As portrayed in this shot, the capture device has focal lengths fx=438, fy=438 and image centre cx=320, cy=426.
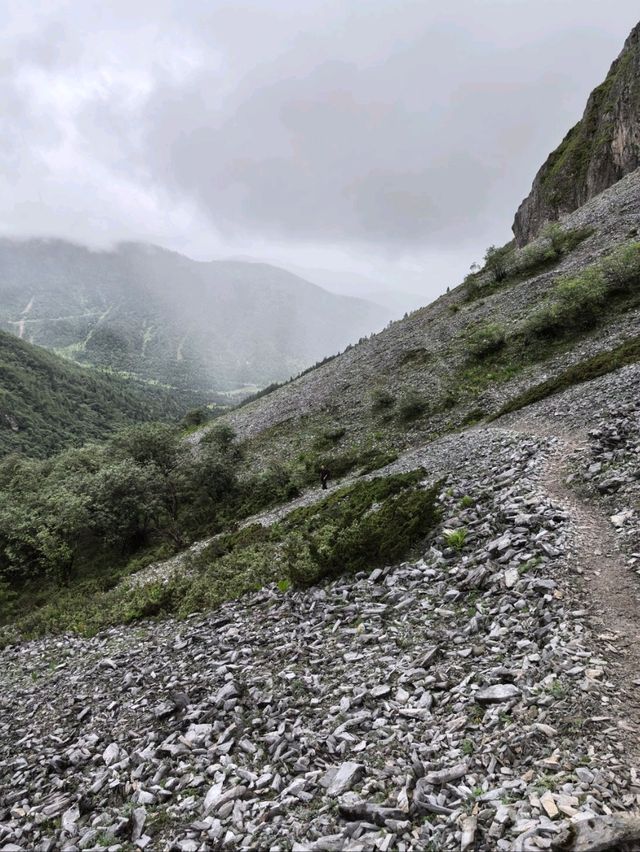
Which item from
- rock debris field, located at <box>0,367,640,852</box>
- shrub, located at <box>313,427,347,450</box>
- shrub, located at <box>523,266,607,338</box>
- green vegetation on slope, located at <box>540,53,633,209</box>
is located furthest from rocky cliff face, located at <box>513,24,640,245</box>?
rock debris field, located at <box>0,367,640,852</box>

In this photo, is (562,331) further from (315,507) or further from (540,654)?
(540,654)

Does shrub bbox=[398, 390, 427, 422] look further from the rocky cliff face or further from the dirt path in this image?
the rocky cliff face

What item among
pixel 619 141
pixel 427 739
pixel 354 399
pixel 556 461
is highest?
pixel 619 141

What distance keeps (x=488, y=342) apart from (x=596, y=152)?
71.6m

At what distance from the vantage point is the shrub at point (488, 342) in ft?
164

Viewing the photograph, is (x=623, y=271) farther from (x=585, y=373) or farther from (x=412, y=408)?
(x=412, y=408)

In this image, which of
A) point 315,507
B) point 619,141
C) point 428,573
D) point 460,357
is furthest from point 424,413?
point 619,141

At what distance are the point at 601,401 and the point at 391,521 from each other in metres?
13.5

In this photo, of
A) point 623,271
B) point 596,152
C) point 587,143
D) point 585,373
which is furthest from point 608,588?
point 587,143

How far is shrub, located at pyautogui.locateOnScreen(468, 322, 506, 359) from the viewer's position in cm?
5006

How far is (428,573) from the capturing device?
1405cm

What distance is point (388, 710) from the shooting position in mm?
9156

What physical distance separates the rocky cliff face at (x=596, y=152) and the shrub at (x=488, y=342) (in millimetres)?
59969

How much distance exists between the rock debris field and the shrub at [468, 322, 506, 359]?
34352 mm
